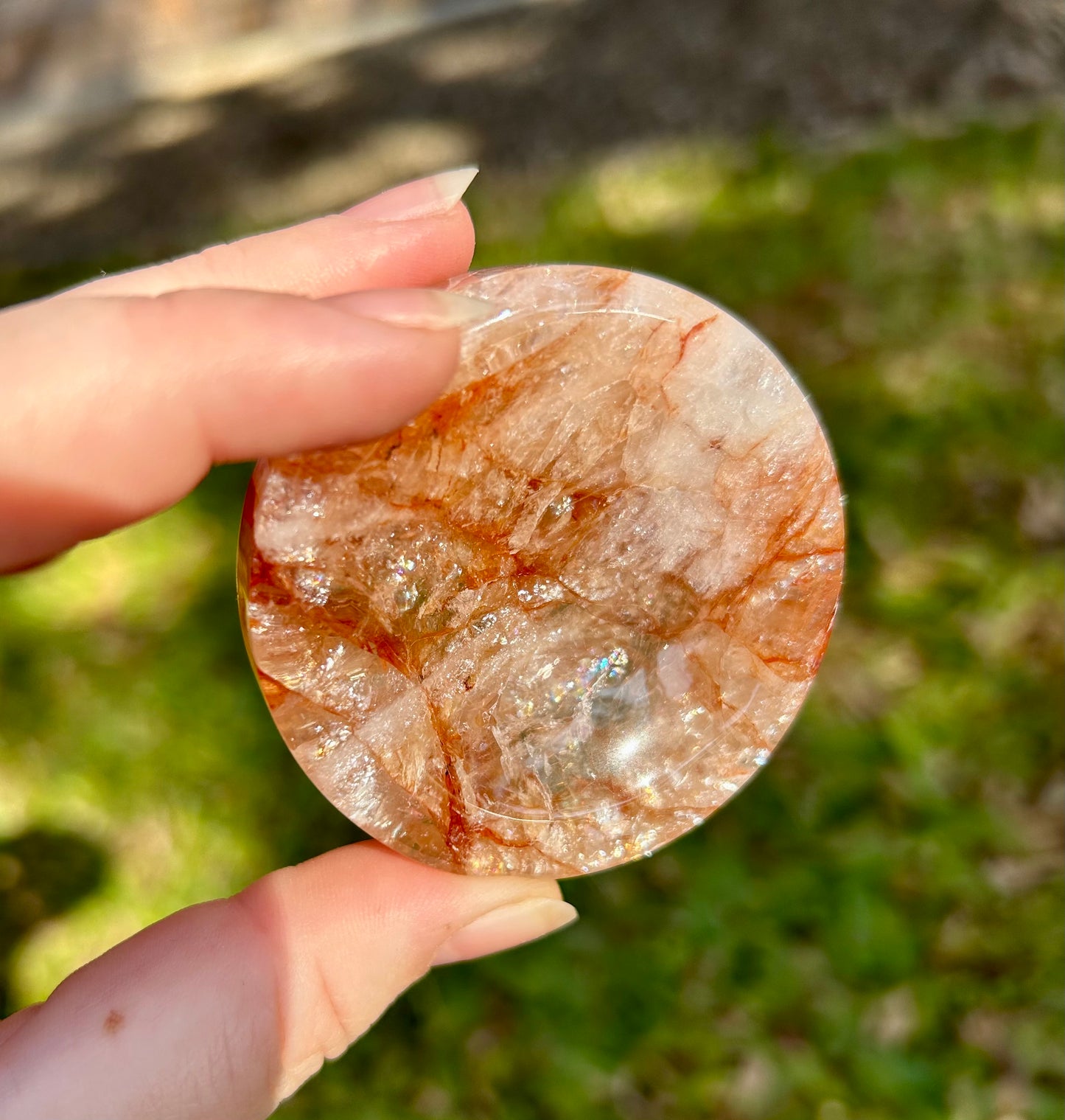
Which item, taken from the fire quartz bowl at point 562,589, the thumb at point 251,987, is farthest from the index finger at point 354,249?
the thumb at point 251,987

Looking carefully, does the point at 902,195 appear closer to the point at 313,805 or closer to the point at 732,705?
the point at 732,705

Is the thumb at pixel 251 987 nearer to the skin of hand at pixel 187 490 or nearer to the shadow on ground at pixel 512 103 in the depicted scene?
the skin of hand at pixel 187 490

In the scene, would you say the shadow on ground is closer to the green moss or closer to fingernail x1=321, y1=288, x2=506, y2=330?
the green moss

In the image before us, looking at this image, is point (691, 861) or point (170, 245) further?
point (170, 245)

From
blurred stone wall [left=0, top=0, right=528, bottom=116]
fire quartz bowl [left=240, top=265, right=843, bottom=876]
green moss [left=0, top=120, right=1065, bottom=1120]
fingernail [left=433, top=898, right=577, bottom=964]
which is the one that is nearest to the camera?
fire quartz bowl [left=240, top=265, right=843, bottom=876]

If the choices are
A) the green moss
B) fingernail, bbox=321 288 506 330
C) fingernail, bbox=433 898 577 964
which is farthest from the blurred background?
fingernail, bbox=321 288 506 330

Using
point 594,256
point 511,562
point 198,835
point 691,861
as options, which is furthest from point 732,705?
point 594,256
